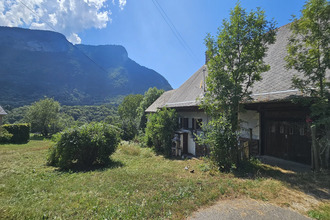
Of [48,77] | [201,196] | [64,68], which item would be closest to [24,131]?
[201,196]

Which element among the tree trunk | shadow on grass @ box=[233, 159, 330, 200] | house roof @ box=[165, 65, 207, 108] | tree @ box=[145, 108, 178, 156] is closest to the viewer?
shadow on grass @ box=[233, 159, 330, 200]

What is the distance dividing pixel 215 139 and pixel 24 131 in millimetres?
24613

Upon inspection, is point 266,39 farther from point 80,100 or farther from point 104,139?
point 80,100

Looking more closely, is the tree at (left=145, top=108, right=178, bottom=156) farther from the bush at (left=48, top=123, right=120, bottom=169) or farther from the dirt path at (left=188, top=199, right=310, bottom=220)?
the dirt path at (left=188, top=199, right=310, bottom=220)

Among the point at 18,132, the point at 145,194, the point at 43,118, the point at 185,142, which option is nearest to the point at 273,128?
the point at 185,142

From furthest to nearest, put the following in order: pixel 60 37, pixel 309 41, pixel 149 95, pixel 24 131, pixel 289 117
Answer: pixel 60 37
pixel 149 95
pixel 24 131
pixel 289 117
pixel 309 41

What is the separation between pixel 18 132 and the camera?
19.4 m

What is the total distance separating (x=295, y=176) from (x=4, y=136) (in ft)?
85.3

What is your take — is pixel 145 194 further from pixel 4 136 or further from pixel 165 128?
pixel 4 136

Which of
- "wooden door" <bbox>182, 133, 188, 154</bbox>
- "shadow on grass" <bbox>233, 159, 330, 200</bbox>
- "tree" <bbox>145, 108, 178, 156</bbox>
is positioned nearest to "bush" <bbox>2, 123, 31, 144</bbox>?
"tree" <bbox>145, 108, 178, 156</bbox>

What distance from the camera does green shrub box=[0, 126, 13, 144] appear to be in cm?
1750

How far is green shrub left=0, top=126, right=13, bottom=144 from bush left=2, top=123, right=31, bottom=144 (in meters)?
0.66

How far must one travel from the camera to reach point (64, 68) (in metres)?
82.2

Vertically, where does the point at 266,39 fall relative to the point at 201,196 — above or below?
above
